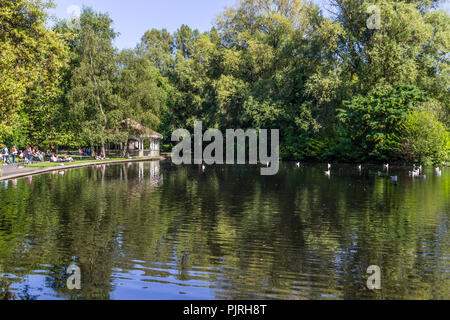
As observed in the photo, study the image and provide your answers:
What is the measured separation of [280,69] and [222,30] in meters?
11.5

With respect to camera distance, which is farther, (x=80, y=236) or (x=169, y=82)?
(x=169, y=82)

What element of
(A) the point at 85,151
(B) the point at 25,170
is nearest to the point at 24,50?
(B) the point at 25,170

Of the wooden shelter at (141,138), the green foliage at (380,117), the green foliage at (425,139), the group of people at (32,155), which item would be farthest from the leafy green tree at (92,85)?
the green foliage at (425,139)

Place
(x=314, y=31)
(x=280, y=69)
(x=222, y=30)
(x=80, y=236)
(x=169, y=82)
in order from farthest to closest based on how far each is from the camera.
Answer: (x=169, y=82) < (x=222, y=30) < (x=280, y=69) < (x=314, y=31) < (x=80, y=236)

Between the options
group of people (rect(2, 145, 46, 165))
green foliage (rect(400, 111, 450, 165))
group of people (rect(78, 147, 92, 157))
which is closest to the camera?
green foliage (rect(400, 111, 450, 165))

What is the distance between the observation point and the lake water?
327 inches

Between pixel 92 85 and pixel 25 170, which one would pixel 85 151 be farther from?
pixel 25 170

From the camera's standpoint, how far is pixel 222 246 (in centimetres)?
1165

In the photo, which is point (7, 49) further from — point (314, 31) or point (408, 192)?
point (314, 31)

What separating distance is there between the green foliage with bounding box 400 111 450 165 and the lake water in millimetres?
24200

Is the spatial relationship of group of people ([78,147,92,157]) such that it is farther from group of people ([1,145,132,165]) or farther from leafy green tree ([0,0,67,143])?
leafy green tree ([0,0,67,143])

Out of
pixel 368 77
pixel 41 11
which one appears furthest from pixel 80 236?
pixel 368 77

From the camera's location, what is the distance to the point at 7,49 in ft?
98.1

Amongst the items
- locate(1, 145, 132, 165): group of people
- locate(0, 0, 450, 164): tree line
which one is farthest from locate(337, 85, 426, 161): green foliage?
locate(1, 145, 132, 165): group of people
